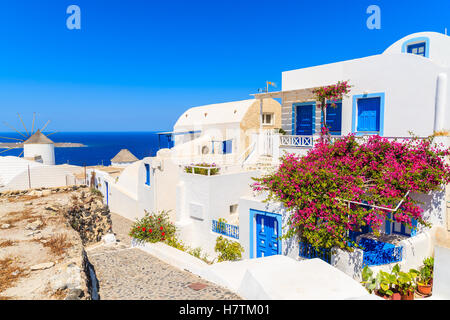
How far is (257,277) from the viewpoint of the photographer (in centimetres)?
589

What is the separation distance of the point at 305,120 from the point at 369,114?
3.24m

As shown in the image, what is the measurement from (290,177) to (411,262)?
4.25 m

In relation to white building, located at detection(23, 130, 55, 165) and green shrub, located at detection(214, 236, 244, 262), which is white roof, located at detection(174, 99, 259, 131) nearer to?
green shrub, located at detection(214, 236, 244, 262)

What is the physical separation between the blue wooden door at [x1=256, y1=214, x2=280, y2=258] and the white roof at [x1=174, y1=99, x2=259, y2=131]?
1079cm

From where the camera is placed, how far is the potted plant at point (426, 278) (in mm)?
8242

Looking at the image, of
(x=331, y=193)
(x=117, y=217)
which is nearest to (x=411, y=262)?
(x=331, y=193)

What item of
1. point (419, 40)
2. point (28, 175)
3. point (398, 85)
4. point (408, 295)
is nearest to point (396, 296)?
point (408, 295)

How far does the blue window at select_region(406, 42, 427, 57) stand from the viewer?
13.6 m

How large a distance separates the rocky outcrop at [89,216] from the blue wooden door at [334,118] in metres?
12.4

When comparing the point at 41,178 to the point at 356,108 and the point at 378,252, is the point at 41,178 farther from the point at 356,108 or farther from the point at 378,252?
the point at 378,252

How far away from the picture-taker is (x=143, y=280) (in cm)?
800

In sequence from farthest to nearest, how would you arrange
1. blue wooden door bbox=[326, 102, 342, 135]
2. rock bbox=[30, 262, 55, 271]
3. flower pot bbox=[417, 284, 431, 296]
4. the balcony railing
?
blue wooden door bbox=[326, 102, 342, 135] < the balcony railing < flower pot bbox=[417, 284, 431, 296] < rock bbox=[30, 262, 55, 271]

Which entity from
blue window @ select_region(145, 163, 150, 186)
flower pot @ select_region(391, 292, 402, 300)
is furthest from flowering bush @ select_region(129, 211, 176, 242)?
flower pot @ select_region(391, 292, 402, 300)
